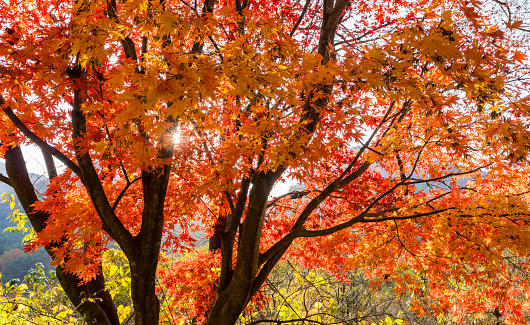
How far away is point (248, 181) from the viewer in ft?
10.7

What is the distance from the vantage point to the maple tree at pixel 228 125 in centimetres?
194

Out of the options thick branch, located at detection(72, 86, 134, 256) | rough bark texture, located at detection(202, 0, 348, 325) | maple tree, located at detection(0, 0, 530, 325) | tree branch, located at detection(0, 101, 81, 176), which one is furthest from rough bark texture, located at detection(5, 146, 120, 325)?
rough bark texture, located at detection(202, 0, 348, 325)

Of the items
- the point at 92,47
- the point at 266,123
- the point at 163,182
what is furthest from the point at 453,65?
the point at 163,182

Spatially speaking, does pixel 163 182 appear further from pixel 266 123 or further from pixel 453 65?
pixel 453 65

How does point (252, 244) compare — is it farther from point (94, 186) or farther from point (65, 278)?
point (65, 278)

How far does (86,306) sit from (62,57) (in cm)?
294

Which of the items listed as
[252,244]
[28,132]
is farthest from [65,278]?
[252,244]

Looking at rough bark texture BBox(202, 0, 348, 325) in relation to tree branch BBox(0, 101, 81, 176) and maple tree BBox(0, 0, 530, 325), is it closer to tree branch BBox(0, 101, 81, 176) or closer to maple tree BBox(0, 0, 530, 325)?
maple tree BBox(0, 0, 530, 325)

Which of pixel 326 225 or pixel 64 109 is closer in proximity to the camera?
pixel 64 109

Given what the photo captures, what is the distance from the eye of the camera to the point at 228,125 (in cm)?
386

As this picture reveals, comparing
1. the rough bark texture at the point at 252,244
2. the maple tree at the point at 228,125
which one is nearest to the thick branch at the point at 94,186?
the maple tree at the point at 228,125

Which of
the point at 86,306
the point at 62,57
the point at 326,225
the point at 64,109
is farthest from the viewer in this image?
Answer: the point at 326,225

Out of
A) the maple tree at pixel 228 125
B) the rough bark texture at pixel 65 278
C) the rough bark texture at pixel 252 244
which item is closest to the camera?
the maple tree at pixel 228 125

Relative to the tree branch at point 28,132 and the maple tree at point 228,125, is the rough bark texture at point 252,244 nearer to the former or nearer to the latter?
the maple tree at point 228,125
